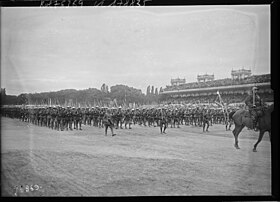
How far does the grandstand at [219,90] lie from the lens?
225 cm

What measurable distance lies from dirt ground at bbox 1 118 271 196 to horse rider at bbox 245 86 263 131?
0.12 meters

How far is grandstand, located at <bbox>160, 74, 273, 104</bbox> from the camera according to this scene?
2254mm

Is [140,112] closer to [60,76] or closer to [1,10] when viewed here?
[60,76]

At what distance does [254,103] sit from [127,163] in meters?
1.10

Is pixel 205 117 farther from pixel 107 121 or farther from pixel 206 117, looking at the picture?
pixel 107 121

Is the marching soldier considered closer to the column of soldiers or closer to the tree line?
the column of soldiers

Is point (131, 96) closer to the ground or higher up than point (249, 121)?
higher up

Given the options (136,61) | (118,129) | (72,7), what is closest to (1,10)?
(72,7)

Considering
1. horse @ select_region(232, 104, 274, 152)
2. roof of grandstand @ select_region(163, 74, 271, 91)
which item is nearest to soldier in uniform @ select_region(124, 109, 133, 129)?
roof of grandstand @ select_region(163, 74, 271, 91)

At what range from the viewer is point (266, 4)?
7.31 ft

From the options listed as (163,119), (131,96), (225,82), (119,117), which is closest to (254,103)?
(225,82)

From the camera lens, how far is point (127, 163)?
2.25 m

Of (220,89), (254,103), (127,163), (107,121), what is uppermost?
(220,89)

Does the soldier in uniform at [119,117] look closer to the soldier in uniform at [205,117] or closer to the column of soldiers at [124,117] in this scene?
the column of soldiers at [124,117]
